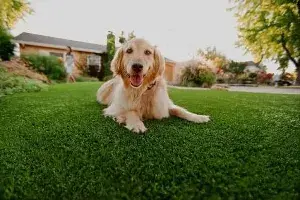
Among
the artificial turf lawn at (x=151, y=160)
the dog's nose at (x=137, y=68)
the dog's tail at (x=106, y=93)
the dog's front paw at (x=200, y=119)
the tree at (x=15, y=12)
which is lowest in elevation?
the artificial turf lawn at (x=151, y=160)

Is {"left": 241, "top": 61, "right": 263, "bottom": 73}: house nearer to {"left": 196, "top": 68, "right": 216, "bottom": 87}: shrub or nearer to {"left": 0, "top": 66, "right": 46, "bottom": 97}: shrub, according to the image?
{"left": 196, "top": 68, "right": 216, "bottom": 87}: shrub

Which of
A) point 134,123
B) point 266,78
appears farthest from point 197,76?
point 134,123

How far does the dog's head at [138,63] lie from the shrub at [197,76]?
9.50m

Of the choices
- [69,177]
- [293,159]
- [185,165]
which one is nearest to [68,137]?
[69,177]

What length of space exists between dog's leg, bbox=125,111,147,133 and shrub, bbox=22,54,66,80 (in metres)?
9.82

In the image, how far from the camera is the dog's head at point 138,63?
2545 millimetres

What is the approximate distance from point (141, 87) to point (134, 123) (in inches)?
17.1

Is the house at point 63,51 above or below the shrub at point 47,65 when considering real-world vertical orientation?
above

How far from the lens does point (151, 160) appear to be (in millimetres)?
1743

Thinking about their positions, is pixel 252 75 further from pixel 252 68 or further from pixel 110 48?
pixel 110 48

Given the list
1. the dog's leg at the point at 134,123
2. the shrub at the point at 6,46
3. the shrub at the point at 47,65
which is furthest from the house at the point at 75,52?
the dog's leg at the point at 134,123

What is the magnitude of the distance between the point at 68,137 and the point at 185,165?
3.54ft

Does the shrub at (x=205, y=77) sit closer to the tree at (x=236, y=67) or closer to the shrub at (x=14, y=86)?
the tree at (x=236, y=67)

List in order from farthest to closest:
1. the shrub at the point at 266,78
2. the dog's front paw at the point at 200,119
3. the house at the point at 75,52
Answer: the house at the point at 75,52, the shrub at the point at 266,78, the dog's front paw at the point at 200,119
